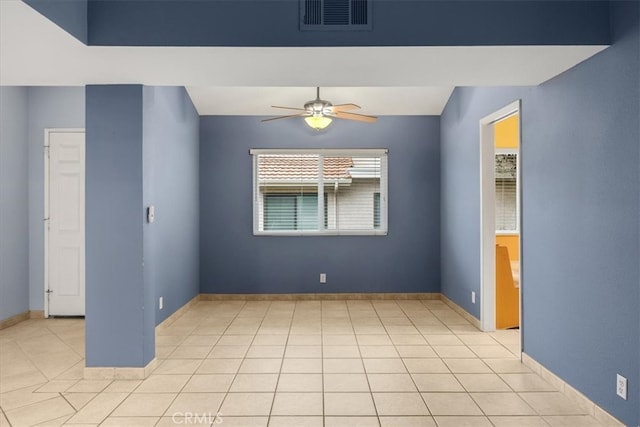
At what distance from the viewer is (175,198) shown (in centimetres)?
527

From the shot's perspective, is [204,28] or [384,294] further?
[384,294]

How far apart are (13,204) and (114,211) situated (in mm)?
2424

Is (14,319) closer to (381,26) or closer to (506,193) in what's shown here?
(381,26)

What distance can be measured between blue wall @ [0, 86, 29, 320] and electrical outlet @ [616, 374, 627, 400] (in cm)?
553

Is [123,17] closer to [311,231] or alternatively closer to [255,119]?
[255,119]

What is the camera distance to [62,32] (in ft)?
7.85

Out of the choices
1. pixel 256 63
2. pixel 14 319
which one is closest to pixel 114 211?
pixel 256 63

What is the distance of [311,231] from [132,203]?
3328 millimetres

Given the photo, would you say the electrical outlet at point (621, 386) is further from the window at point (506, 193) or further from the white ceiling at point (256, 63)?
the window at point (506, 193)

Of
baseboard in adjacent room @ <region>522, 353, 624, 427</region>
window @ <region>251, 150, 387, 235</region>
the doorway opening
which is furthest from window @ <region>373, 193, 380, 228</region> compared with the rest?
baseboard in adjacent room @ <region>522, 353, 624, 427</region>

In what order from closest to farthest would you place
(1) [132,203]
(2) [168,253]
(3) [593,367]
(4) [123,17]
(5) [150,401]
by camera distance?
(4) [123,17] → (3) [593,367] → (5) [150,401] → (1) [132,203] → (2) [168,253]

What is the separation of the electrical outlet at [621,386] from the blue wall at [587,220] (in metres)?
0.03

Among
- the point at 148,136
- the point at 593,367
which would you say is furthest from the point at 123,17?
the point at 593,367

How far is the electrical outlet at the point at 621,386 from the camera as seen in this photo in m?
2.50
